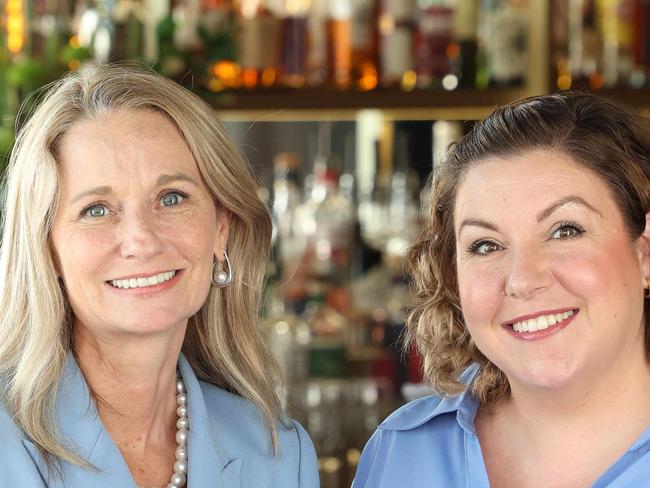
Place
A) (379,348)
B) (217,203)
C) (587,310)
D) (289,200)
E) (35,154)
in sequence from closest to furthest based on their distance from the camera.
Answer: (587,310) → (35,154) → (217,203) → (379,348) → (289,200)

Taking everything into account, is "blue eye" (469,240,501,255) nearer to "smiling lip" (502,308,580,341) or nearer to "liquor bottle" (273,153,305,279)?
"smiling lip" (502,308,580,341)

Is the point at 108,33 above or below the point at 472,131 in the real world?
above

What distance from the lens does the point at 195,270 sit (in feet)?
5.92

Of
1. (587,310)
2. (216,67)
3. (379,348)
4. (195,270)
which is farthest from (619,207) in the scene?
(216,67)

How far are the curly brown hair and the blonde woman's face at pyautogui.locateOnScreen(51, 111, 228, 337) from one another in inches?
14.6

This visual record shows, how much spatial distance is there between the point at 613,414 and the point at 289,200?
87.9 inches

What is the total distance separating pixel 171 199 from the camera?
1806mm

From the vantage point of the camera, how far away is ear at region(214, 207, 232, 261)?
6.31 feet

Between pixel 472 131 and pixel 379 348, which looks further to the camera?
pixel 379 348

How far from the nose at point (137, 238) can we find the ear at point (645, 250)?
2.18 feet

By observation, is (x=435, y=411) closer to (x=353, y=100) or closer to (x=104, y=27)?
(x=353, y=100)

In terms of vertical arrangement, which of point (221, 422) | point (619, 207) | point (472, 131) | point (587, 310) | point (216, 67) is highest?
point (216, 67)

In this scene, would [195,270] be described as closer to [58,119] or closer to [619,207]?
[58,119]

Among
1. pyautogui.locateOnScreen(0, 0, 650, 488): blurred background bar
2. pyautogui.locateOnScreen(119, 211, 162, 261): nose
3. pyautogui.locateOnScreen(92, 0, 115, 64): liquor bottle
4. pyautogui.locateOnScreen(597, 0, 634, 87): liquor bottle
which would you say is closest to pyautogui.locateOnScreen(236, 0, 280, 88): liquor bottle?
pyautogui.locateOnScreen(0, 0, 650, 488): blurred background bar
